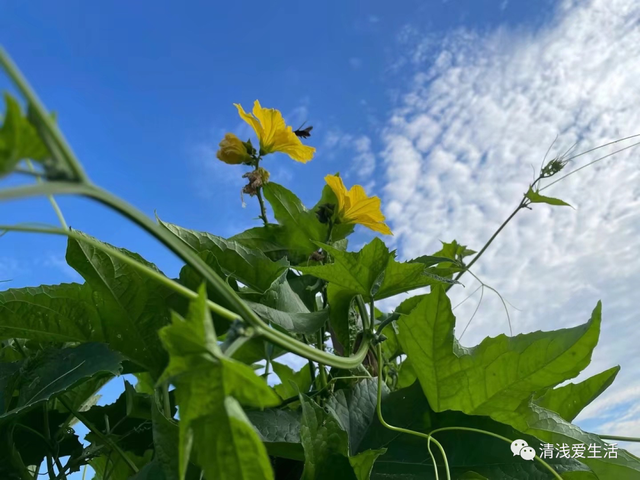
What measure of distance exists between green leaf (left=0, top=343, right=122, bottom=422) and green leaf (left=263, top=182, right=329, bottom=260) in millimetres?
287

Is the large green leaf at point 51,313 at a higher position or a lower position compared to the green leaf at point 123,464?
higher

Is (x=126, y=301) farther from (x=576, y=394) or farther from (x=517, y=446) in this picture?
(x=576, y=394)

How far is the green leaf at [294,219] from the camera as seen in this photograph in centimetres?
66

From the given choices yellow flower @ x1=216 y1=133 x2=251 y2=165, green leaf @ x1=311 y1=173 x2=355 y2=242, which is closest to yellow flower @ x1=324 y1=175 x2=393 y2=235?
green leaf @ x1=311 y1=173 x2=355 y2=242

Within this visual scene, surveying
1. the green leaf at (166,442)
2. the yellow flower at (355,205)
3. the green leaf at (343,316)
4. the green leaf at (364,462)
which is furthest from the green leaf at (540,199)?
the green leaf at (166,442)

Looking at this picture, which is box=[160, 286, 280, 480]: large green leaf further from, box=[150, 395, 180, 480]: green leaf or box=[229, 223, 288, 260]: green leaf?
box=[229, 223, 288, 260]: green leaf

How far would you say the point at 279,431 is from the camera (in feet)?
1.39

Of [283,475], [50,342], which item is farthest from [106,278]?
[283,475]

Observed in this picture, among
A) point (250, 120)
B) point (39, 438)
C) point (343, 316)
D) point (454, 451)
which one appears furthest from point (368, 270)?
point (39, 438)

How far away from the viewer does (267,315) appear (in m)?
0.45

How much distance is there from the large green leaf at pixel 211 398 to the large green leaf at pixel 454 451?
223mm

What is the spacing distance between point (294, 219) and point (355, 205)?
8 centimetres

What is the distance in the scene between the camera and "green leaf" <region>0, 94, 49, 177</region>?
17 cm

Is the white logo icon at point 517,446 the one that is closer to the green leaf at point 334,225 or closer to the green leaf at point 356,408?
the green leaf at point 356,408
